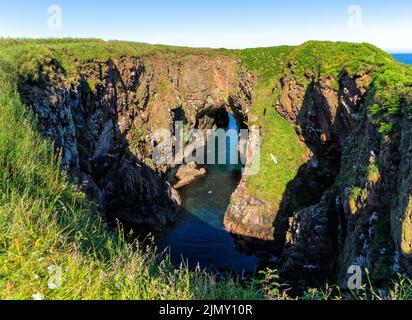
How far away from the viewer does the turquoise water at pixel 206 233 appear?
34625 millimetres

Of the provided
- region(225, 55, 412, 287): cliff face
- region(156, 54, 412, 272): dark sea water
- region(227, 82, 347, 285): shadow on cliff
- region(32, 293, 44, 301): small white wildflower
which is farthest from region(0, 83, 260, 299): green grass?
region(227, 82, 347, 285): shadow on cliff

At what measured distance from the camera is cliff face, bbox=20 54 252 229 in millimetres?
25266

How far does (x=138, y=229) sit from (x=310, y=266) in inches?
868

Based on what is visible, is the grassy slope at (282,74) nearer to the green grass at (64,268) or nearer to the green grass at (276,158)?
the green grass at (276,158)

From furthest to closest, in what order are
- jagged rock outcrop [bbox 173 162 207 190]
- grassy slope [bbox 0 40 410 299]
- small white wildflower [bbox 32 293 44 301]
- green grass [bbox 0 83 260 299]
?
jagged rock outcrop [bbox 173 162 207 190] → grassy slope [bbox 0 40 410 299] → green grass [bbox 0 83 260 299] → small white wildflower [bbox 32 293 44 301]

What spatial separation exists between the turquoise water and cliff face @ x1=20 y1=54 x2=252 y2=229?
2729 mm

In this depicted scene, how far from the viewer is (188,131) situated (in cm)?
5212

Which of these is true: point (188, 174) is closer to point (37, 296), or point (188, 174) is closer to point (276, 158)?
point (276, 158)

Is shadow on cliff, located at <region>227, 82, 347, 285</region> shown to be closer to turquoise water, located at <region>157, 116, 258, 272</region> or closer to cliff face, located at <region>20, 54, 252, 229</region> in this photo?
turquoise water, located at <region>157, 116, 258, 272</region>

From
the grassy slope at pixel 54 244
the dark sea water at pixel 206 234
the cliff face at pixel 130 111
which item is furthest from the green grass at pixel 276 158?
the grassy slope at pixel 54 244

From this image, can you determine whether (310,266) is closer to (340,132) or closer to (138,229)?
(340,132)

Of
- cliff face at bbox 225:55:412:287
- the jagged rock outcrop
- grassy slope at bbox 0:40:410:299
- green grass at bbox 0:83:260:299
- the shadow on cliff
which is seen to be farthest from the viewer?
the jagged rock outcrop
